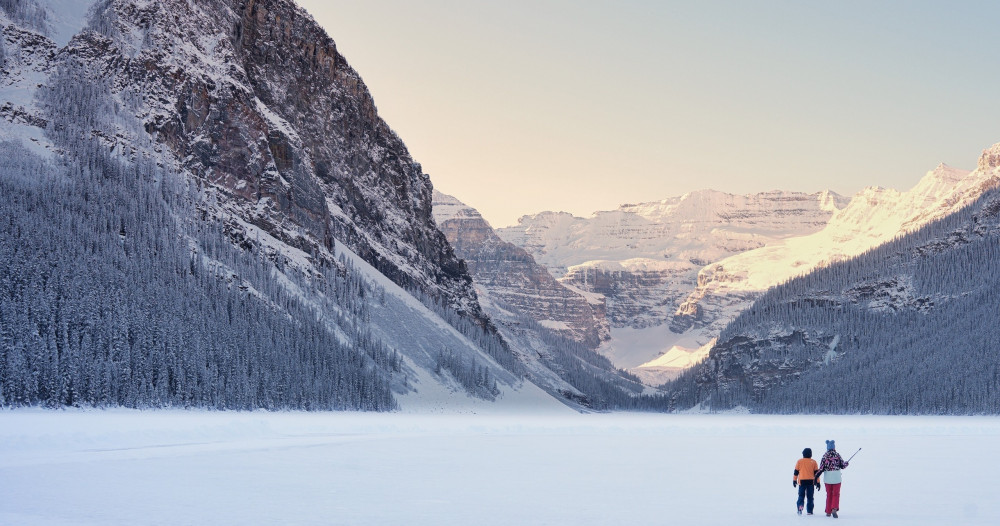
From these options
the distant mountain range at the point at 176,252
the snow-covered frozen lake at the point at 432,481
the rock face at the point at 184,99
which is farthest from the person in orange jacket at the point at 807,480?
the rock face at the point at 184,99

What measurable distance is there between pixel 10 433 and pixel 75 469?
21.7 metres

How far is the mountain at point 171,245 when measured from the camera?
337 feet

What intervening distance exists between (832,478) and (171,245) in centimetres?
11886

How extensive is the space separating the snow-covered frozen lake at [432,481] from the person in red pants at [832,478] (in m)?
0.74

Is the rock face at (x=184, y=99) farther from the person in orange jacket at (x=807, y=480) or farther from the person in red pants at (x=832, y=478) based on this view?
the person in red pants at (x=832, y=478)

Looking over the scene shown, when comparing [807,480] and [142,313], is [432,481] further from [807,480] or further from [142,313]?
[142,313]

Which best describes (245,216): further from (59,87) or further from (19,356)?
Result: (19,356)

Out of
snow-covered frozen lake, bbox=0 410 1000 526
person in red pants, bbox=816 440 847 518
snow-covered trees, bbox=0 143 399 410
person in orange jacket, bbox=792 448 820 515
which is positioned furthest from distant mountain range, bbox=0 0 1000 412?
person in red pants, bbox=816 440 847 518

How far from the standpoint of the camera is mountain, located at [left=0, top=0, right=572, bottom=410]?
337 ft

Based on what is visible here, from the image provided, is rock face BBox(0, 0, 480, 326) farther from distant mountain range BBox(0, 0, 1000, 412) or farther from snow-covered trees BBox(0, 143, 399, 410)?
snow-covered trees BBox(0, 143, 399, 410)

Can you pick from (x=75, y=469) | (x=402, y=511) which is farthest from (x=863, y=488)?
(x=75, y=469)

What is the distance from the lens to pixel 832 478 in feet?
106

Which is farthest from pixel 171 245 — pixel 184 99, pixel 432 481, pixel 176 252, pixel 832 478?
pixel 832 478

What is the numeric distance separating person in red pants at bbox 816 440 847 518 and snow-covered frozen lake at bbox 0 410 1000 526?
2.42 ft
